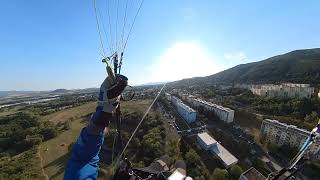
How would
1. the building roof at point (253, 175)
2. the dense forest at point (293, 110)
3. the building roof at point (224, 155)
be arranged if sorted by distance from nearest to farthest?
the building roof at point (253, 175) < the building roof at point (224, 155) < the dense forest at point (293, 110)

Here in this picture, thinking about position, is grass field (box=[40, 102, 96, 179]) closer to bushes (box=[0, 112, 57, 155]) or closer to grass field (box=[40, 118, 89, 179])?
grass field (box=[40, 118, 89, 179])

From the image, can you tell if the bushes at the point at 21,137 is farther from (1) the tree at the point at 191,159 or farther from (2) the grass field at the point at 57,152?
(1) the tree at the point at 191,159

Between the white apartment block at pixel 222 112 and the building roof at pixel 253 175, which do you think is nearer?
the building roof at pixel 253 175

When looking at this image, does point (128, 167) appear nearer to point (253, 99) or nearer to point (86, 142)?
point (86, 142)

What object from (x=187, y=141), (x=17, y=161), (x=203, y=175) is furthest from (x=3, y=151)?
(x=203, y=175)

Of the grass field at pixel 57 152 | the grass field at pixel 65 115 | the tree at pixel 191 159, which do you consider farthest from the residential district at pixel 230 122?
the grass field at pixel 65 115

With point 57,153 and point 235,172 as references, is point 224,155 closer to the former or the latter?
point 235,172
